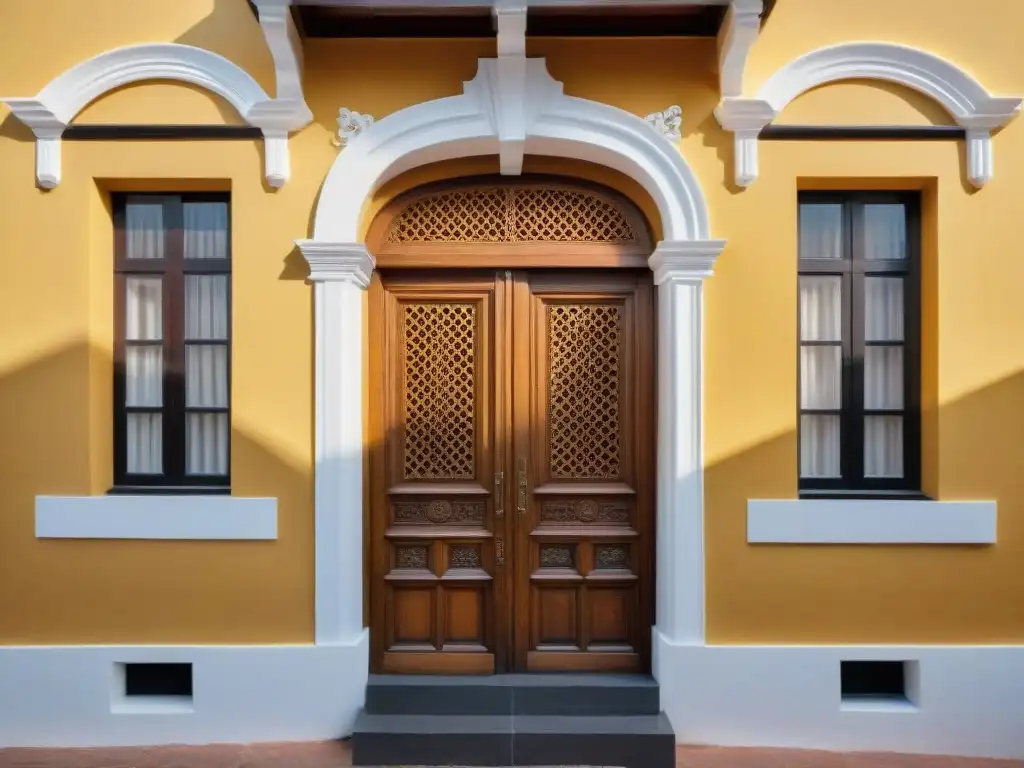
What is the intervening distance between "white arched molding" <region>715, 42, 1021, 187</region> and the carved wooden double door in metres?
1.07

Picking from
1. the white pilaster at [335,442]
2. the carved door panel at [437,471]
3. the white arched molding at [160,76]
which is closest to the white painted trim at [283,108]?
the white arched molding at [160,76]

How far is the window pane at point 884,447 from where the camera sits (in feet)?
14.3

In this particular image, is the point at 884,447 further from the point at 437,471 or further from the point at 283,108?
the point at 283,108

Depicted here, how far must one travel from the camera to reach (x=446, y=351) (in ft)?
14.6

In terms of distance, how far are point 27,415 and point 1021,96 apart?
21.0 feet

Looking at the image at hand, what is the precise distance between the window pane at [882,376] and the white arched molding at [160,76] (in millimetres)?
3884

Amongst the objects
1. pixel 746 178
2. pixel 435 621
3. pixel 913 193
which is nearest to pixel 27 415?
pixel 435 621

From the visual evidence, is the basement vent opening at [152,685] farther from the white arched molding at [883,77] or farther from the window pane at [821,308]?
the white arched molding at [883,77]

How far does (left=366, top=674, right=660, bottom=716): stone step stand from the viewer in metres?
4.11

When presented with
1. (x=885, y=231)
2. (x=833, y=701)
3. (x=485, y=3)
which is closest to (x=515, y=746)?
(x=833, y=701)

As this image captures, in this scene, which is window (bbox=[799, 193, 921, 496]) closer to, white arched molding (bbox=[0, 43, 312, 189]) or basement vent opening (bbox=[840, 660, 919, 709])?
basement vent opening (bbox=[840, 660, 919, 709])

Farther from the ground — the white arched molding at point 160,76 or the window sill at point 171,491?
the white arched molding at point 160,76

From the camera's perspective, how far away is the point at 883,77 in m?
4.09

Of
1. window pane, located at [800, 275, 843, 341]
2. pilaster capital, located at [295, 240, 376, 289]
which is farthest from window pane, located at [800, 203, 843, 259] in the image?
pilaster capital, located at [295, 240, 376, 289]
